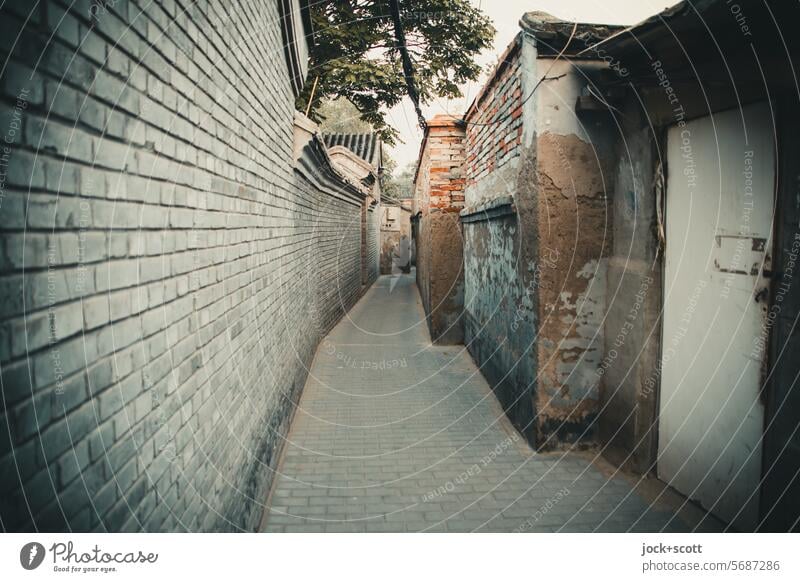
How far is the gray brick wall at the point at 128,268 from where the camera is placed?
1304 millimetres

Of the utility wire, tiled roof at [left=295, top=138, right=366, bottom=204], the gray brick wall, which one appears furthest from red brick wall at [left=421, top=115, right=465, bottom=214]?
the gray brick wall

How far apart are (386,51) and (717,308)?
1258 centimetres

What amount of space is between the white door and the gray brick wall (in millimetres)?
3376

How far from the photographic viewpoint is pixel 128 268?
1.88 metres

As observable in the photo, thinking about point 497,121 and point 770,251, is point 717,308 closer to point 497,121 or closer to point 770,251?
point 770,251

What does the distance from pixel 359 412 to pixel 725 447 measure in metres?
3.92

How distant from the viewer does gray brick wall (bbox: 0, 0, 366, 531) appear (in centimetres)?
130

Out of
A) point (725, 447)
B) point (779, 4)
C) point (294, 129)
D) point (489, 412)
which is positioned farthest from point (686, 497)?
point (294, 129)

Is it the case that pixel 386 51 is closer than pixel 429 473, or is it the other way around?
pixel 429 473

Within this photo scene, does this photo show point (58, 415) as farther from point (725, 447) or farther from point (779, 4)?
point (725, 447)

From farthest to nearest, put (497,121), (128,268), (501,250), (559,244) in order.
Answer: (501,250) → (497,121) → (559,244) → (128,268)

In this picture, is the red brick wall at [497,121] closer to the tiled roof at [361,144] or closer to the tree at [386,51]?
the tree at [386,51]

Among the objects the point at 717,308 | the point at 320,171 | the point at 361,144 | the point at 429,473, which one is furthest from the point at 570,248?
the point at 361,144

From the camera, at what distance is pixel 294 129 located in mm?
6402
